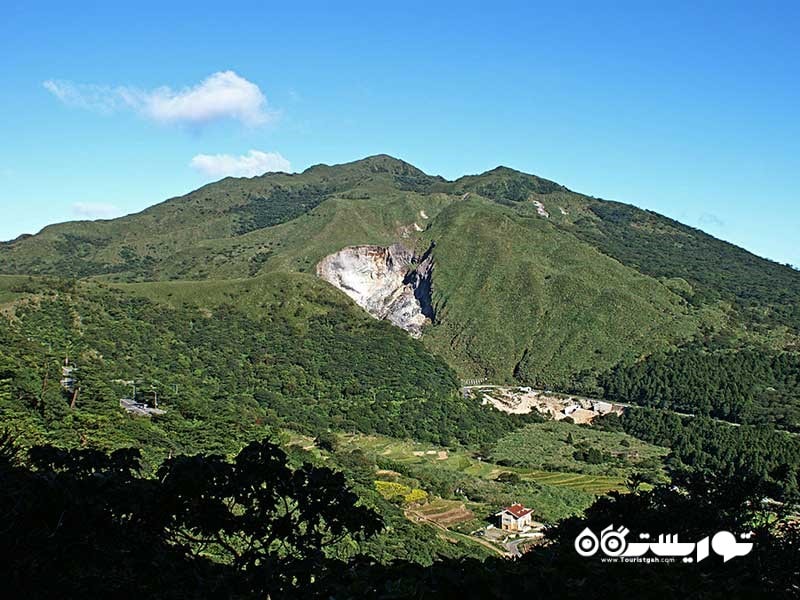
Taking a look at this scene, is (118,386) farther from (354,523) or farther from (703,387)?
(703,387)

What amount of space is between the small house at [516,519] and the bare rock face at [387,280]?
302 ft

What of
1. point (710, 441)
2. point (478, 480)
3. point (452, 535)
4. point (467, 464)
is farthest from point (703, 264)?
point (452, 535)

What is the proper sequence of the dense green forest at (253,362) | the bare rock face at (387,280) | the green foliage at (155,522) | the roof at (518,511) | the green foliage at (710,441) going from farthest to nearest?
the bare rock face at (387,280)
the green foliage at (710,441)
the dense green forest at (253,362)
the roof at (518,511)
the green foliage at (155,522)

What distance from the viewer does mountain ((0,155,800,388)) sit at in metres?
113

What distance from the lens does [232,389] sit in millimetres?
68562

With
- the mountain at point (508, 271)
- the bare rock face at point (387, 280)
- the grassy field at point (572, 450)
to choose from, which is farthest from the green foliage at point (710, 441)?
the bare rock face at point (387, 280)

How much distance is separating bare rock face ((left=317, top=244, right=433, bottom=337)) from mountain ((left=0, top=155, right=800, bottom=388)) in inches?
81.2

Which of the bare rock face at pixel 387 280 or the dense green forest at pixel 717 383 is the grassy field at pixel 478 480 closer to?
the dense green forest at pixel 717 383

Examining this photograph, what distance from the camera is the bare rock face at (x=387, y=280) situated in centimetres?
13675

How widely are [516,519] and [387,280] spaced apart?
354 feet

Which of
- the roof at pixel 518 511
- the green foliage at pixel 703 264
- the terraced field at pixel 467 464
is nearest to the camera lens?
the roof at pixel 518 511

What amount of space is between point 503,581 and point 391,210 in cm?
15663

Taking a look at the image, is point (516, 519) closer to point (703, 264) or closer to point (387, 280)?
point (387, 280)

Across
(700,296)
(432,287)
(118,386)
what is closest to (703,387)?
(700,296)
